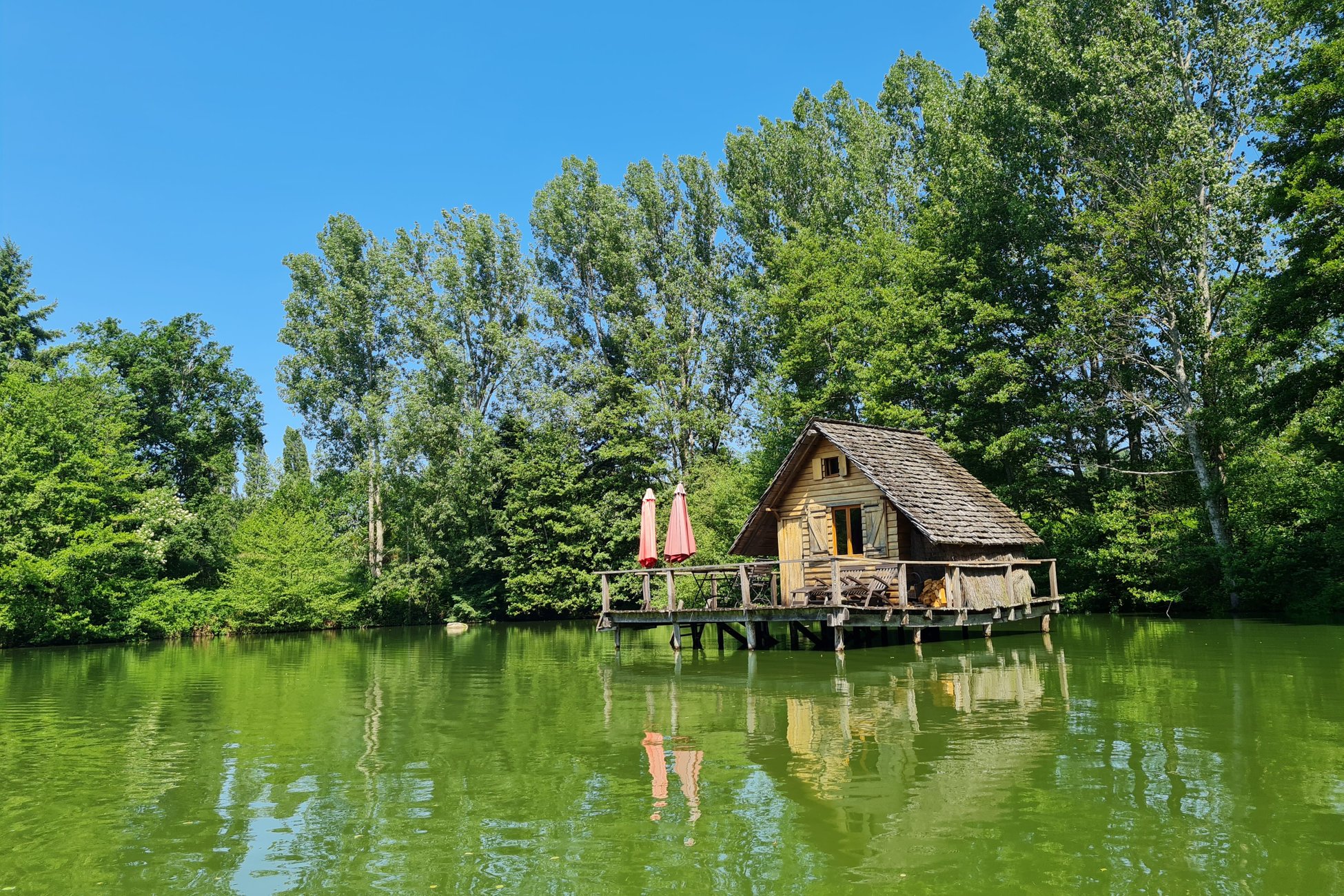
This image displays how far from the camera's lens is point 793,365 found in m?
41.7

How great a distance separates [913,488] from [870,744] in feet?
48.2

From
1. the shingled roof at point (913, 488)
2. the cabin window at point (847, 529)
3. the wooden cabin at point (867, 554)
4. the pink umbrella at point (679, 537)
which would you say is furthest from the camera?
the cabin window at point (847, 529)

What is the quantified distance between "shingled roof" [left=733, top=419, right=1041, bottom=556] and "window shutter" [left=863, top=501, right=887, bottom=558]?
37.3 inches

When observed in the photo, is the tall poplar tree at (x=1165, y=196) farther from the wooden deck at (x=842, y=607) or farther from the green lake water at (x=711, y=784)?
the green lake water at (x=711, y=784)

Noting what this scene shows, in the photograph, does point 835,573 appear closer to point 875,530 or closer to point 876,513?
point 875,530

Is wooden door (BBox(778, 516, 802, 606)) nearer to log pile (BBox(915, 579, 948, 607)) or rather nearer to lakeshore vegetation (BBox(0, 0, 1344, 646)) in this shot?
log pile (BBox(915, 579, 948, 607))

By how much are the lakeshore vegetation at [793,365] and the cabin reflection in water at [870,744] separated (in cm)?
1642

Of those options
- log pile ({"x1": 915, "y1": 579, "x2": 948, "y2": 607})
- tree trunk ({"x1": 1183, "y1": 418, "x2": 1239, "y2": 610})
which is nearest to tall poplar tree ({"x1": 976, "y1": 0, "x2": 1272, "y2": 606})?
tree trunk ({"x1": 1183, "y1": 418, "x2": 1239, "y2": 610})

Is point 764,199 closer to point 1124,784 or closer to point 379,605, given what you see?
point 379,605

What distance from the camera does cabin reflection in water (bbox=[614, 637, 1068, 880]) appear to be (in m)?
7.34

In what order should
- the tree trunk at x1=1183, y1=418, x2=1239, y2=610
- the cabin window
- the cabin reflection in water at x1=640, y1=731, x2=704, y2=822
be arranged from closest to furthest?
the cabin reflection in water at x1=640, y1=731, x2=704, y2=822, the cabin window, the tree trunk at x1=1183, y1=418, x2=1239, y2=610

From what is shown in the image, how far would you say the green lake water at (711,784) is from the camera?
6.20m

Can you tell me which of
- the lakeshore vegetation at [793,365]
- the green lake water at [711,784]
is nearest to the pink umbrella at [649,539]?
the green lake water at [711,784]

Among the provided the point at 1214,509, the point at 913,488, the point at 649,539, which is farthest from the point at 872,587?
the point at 1214,509
